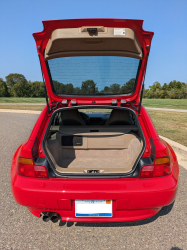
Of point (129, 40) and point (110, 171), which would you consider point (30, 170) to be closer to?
point (110, 171)

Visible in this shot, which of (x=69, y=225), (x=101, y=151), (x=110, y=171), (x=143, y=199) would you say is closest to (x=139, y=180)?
(x=143, y=199)

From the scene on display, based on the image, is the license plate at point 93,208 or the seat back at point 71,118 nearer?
the license plate at point 93,208

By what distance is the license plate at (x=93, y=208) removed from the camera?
187cm

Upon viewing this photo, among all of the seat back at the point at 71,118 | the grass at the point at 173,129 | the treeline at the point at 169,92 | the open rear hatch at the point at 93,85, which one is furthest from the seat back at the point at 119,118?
the treeline at the point at 169,92

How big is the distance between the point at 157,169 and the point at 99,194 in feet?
2.18

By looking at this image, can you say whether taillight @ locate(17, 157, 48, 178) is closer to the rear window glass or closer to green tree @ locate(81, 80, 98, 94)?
the rear window glass

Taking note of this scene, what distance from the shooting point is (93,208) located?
188 cm

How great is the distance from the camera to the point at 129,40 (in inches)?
76.9

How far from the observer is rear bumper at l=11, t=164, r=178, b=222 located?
1830 millimetres

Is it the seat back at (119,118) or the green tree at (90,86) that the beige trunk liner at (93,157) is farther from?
the green tree at (90,86)

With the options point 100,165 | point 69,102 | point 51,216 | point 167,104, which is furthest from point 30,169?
point 167,104

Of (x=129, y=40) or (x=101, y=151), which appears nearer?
(x=129, y=40)

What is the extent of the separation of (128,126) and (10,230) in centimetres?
212

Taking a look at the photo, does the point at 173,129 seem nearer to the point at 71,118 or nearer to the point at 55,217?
the point at 71,118
